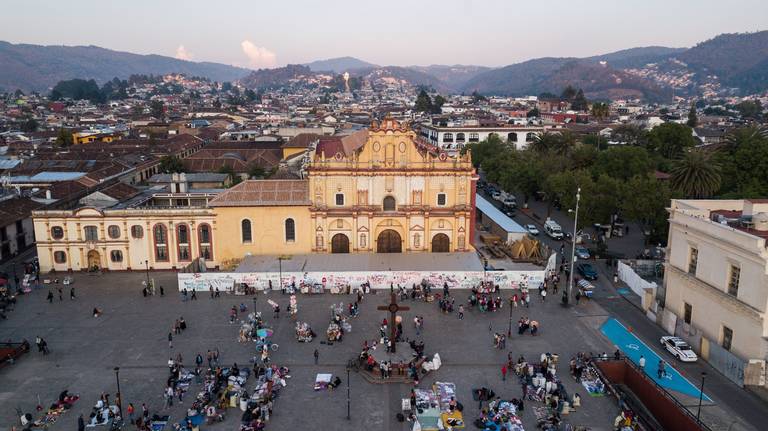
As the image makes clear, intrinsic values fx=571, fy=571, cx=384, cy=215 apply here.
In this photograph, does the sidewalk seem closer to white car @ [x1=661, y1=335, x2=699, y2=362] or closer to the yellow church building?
white car @ [x1=661, y1=335, x2=699, y2=362]

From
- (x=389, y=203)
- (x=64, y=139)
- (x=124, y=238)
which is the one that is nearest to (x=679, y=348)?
(x=389, y=203)

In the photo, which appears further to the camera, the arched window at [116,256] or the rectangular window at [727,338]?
the arched window at [116,256]

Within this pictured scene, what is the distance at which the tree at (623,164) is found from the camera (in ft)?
234

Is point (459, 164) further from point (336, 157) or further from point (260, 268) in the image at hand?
point (260, 268)

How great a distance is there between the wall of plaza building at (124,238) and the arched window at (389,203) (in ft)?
49.9

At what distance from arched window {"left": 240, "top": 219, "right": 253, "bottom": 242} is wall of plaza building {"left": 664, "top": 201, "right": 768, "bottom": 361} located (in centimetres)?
3362

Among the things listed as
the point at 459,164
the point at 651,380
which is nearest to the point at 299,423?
the point at 651,380

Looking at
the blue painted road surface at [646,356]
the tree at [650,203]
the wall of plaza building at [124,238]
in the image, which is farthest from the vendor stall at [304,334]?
the tree at [650,203]

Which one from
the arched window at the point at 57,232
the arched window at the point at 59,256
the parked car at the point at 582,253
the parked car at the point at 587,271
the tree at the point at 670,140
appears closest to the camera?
the parked car at the point at 587,271

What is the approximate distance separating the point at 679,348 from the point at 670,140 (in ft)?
226

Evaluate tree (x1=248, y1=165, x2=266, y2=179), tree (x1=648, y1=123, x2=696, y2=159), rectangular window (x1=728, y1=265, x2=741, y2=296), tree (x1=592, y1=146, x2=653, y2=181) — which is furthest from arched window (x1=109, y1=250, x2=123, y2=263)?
tree (x1=648, y1=123, x2=696, y2=159)

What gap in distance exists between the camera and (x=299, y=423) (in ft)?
88.8

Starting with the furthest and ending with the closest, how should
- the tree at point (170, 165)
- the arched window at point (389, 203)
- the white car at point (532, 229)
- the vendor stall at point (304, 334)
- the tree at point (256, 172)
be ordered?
the tree at point (170, 165), the tree at point (256, 172), the white car at point (532, 229), the arched window at point (389, 203), the vendor stall at point (304, 334)

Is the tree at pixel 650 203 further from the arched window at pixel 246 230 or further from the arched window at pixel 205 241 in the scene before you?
the arched window at pixel 205 241
